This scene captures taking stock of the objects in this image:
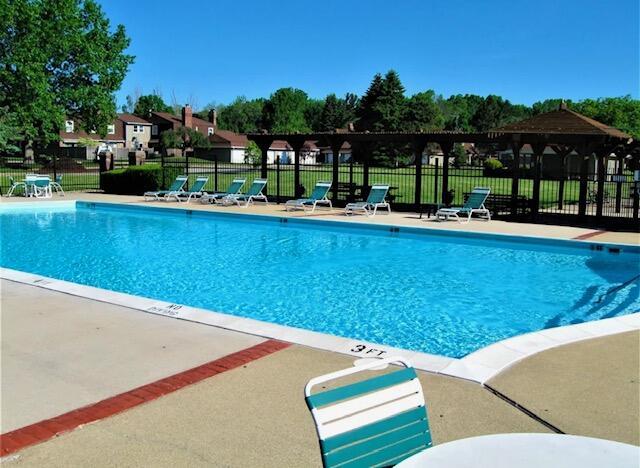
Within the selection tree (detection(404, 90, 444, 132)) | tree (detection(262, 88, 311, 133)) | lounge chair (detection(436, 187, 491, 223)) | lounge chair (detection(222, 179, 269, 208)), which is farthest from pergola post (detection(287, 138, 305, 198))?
tree (detection(262, 88, 311, 133))

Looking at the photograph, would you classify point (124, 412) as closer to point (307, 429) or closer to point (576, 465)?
point (307, 429)

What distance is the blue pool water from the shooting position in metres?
8.36

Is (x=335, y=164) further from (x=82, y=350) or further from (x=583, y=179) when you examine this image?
(x=82, y=350)

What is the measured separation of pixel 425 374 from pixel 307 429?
1378 millimetres

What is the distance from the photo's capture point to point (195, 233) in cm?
1619

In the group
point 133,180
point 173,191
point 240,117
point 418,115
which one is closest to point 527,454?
point 173,191

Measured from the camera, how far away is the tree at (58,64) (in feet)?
142

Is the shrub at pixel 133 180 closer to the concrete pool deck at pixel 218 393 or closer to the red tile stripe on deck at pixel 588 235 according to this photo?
the red tile stripe on deck at pixel 588 235

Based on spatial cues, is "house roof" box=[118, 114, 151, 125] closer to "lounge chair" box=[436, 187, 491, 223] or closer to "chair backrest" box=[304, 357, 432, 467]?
"lounge chair" box=[436, 187, 491, 223]

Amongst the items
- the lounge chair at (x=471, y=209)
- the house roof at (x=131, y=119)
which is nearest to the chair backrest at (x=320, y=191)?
the lounge chair at (x=471, y=209)

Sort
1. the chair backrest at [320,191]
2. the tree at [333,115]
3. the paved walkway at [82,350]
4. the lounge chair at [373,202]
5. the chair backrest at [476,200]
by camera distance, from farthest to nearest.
→ the tree at [333,115] → the chair backrest at [320,191] → the lounge chair at [373,202] → the chair backrest at [476,200] → the paved walkway at [82,350]

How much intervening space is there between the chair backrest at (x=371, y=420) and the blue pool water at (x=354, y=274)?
14.7 feet

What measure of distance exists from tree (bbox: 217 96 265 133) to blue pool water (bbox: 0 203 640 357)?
10034 cm

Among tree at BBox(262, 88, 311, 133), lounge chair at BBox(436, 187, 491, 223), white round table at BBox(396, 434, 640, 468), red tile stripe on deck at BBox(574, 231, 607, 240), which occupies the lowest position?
red tile stripe on deck at BBox(574, 231, 607, 240)
